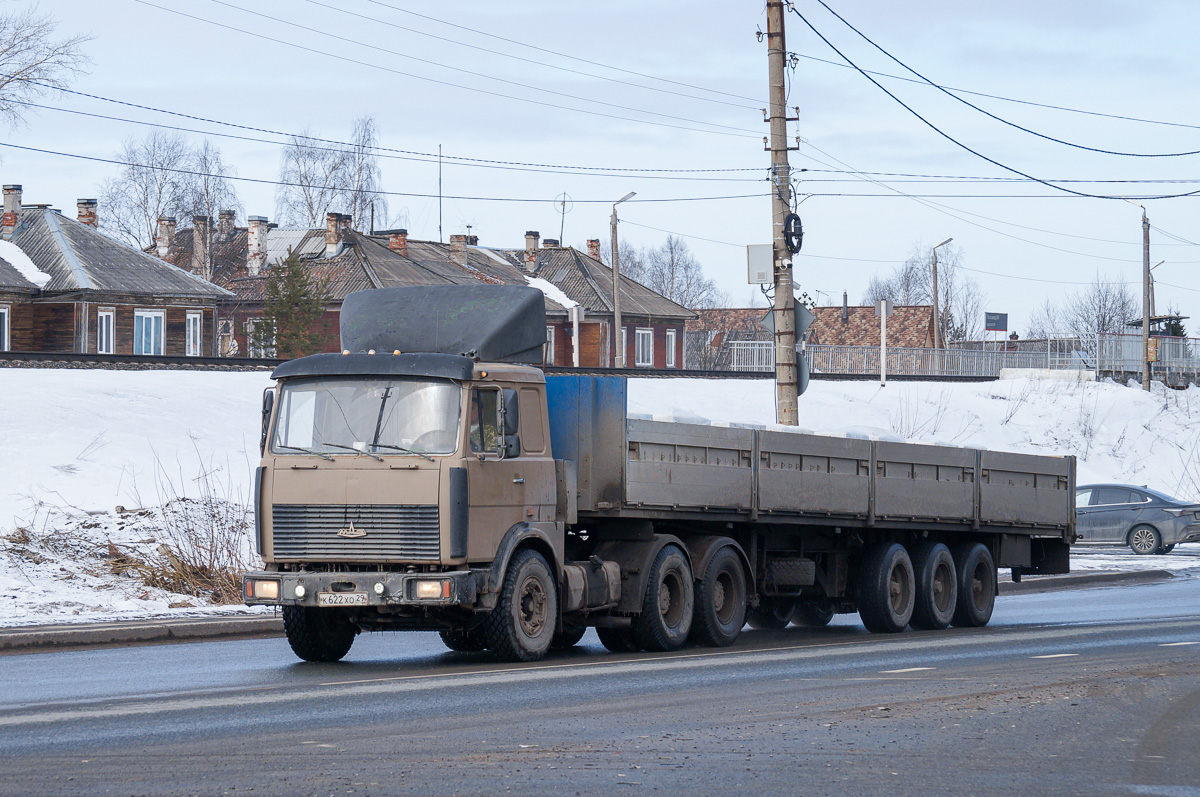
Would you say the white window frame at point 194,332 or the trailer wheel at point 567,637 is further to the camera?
the white window frame at point 194,332

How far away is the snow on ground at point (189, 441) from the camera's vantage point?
55.2ft

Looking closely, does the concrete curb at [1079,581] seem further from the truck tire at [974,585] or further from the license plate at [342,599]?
the license plate at [342,599]

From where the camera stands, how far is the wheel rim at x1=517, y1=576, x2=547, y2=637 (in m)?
12.3

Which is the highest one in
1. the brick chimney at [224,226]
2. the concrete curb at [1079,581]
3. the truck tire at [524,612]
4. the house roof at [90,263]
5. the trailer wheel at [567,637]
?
the brick chimney at [224,226]

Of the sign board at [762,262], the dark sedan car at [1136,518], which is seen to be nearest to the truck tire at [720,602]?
the sign board at [762,262]

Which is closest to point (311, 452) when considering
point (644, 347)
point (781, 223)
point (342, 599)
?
point (342, 599)

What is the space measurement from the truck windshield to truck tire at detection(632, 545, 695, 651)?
8.71 ft

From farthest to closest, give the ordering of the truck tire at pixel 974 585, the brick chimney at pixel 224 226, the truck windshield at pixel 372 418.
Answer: the brick chimney at pixel 224 226
the truck tire at pixel 974 585
the truck windshield at pixel 372 418

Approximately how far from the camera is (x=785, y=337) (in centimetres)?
1947

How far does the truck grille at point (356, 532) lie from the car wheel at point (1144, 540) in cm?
2279

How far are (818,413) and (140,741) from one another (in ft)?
114

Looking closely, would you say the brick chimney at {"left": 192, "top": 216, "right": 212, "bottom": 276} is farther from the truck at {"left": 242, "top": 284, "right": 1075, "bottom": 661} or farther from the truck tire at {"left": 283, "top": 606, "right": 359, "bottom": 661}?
the truck tire at {"left": 283, "top": 606, "right": 359, "bottom": 661}

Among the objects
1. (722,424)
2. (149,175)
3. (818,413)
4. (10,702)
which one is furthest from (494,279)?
(10,702)

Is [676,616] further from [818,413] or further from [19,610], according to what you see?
[818,413]
